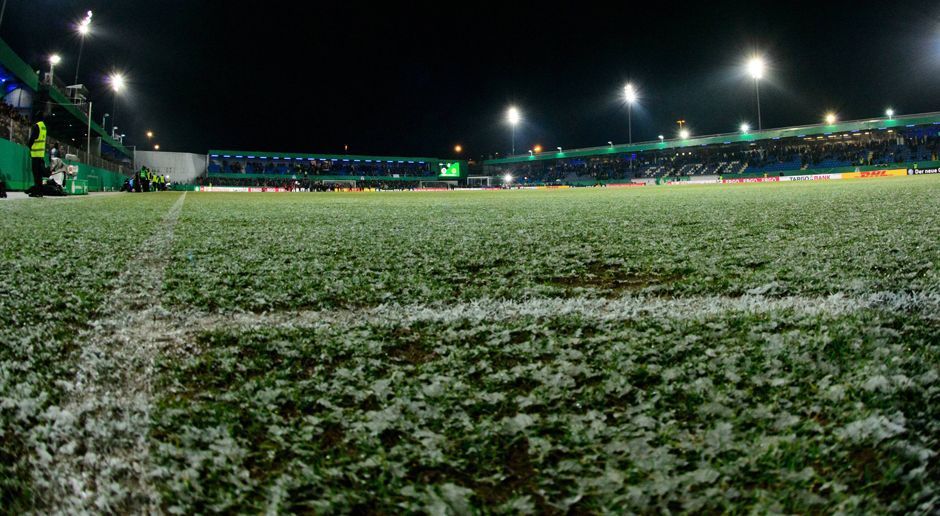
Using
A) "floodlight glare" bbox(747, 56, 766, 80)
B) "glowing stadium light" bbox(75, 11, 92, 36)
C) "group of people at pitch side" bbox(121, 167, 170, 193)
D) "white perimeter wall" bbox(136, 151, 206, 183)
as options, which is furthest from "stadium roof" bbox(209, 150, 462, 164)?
"floodlight glare" bbox(747, 56, 766, 80)

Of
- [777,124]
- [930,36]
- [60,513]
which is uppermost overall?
[930,36]

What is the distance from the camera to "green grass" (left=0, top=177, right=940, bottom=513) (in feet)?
2.19

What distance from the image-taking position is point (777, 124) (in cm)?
6994

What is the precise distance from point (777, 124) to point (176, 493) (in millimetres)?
81547

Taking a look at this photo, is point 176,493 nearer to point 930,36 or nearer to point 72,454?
point 72,454

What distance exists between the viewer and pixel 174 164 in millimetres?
64062

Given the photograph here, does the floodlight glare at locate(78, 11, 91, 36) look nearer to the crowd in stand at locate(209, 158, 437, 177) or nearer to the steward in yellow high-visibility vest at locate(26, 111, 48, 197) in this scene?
the steward in yellow high-visibility vest at locate(26, 111, 48, 197)

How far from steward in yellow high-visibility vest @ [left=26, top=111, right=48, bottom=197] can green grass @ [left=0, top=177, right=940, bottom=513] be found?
11.9 metres

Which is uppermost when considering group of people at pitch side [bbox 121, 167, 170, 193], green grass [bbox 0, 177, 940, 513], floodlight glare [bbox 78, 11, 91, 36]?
floodlight glare [bbox 78, 11, 91, 36]

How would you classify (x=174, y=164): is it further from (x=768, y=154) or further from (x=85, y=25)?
(x=768, y=154)

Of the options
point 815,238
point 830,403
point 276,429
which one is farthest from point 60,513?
point 815,238

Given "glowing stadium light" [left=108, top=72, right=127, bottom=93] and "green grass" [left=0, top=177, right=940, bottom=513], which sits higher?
"glowing stadium light" [left=108, top=72, right=127, bottom=93]

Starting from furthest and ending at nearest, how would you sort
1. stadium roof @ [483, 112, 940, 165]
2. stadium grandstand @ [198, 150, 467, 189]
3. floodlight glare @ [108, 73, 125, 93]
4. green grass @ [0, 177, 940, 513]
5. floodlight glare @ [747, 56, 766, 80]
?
stadium grandstand @ [198, 150, 467, 189] < stadium roof @ [483, 112, 940, 165] < floodlight glare @ [108, 73, 125, 93] < floodlight glare @ [747, 56, 766, 80] < green grass @ [0, 177, 940, 513]

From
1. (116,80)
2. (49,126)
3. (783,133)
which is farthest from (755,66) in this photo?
(116,80)
